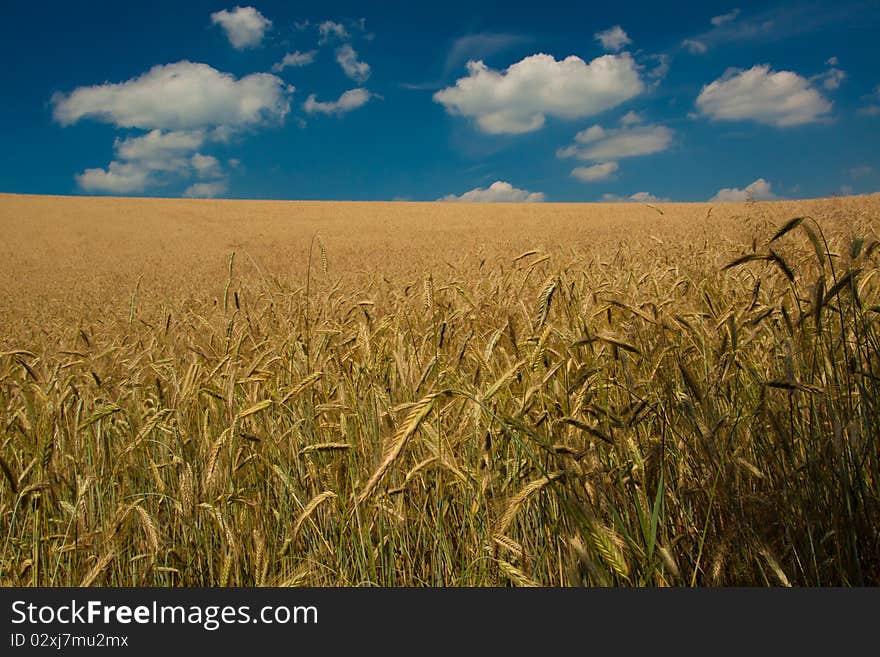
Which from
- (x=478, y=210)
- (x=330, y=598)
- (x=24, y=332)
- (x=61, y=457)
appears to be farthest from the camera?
(x=478, y=210)

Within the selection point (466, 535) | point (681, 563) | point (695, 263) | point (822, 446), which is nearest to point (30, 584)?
point (466, 535)

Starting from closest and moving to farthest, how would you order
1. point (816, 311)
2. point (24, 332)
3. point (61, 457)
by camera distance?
point (816, 311), point (61, 457), point (24, 332)

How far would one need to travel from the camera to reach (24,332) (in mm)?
6453

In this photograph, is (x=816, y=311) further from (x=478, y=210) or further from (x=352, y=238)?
(x=478, y=210)

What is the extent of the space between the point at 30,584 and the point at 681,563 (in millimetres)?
1868

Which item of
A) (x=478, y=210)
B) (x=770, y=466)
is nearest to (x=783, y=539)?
(x=770, y=466)

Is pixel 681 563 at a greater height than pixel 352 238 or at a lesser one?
lesser

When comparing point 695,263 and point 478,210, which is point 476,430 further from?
point 478,210

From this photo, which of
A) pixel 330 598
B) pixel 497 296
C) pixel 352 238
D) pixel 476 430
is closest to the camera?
pixel 330 598

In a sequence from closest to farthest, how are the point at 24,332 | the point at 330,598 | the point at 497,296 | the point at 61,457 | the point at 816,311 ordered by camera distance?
the point at 330,598 → the point at 816,311 → the point at 61,457 → the point at 497,296 → the point at 24,332

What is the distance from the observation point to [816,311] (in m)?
1.43

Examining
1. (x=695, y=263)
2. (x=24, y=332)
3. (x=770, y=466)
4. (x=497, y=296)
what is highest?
(x=24, y=332)

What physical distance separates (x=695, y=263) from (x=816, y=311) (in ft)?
11.3

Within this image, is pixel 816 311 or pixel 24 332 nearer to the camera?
pixel 816 311
